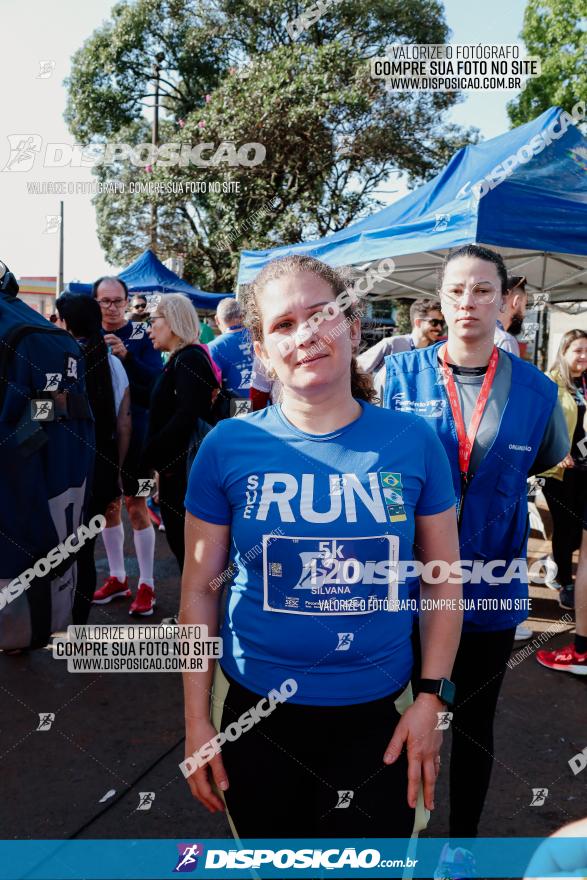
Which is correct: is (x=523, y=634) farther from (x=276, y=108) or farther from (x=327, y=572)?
(x=276, y=108)

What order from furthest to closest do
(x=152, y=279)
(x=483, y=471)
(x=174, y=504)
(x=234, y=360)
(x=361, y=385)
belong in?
(x=152, y=279)
(x=234, y=360)
(x=174, y=504)
(x=483, y=471)
(x=361, y=385)

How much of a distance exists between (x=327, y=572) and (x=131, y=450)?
132 inches

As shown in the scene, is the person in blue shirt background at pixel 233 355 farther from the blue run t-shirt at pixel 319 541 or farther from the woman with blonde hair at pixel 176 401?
the blue run t-shirt at pixel 319 541

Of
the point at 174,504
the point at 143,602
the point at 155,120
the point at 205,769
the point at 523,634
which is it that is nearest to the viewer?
the point at 205,769

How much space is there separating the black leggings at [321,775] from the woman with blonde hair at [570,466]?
3582mm

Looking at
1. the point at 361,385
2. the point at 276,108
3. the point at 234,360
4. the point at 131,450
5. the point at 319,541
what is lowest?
the point at 131,450

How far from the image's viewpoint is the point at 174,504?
4.07m

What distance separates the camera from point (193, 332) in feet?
13.4

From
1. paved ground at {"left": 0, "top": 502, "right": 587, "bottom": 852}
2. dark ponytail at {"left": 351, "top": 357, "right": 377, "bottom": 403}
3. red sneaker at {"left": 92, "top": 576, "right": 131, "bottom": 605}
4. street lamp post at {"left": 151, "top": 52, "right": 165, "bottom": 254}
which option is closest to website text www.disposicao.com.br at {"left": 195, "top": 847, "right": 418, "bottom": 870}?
dark ponytail at {"left": 351, "top": 357, "right": 377, "bottom": 403}

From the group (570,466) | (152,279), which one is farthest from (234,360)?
(152,279)

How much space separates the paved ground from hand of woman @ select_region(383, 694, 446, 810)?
131 centimetres

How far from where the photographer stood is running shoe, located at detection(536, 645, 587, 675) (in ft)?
12.8

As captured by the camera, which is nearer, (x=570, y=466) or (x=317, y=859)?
(x=317, y=859)

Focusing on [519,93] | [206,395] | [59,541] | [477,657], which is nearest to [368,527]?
[477,657]
